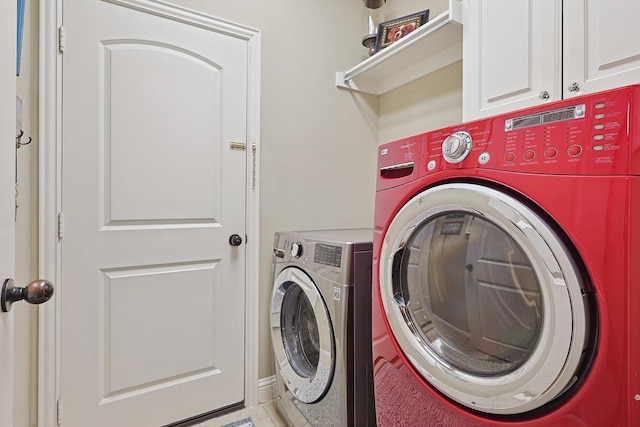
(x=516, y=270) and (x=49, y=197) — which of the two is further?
(x=49, y=197)

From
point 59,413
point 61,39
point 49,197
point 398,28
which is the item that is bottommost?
point 59,413

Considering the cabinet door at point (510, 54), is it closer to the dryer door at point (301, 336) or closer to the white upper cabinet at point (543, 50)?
the white upper cabinet at point (543, 50)

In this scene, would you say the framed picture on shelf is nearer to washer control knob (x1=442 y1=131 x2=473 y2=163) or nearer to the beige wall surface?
the beige wall surface

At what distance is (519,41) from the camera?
1245 mm

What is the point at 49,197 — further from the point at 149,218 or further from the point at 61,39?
the point at 61,39

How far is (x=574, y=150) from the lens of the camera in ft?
2.18

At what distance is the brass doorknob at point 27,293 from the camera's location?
0.59 m

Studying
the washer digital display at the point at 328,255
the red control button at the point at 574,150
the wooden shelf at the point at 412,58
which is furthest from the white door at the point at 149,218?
the red control button at the point at 574,150

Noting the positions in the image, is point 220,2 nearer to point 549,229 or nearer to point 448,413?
point 549,229

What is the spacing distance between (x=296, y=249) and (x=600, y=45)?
131 cm

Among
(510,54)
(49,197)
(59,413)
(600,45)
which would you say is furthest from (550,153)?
(59,413)

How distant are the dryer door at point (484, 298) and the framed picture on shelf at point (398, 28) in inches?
52.0

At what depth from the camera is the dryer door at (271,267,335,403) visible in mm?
1339

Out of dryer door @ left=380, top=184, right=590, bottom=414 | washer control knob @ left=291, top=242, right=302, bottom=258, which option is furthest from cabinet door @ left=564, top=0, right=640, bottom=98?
washer control knob @ left=291, top=242, right=302, bottom=258
